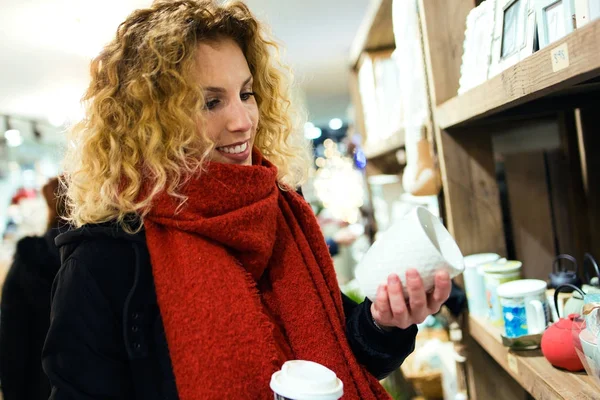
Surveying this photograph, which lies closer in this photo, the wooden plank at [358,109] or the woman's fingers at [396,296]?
the woman's fingers at [396,296]

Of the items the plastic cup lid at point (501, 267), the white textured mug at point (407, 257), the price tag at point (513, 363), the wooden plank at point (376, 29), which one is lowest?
the price tag at point (513, 363)

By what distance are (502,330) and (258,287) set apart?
0.59 m

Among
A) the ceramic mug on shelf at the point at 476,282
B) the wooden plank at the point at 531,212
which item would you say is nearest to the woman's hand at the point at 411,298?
the ceramic mug on shelf at the point at 476,282

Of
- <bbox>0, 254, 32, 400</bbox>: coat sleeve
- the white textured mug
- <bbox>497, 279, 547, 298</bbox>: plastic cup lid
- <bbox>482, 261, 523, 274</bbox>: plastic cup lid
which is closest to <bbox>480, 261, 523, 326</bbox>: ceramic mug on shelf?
<bbox>482, 261, 523, 274</bbox>: plastic cup lid

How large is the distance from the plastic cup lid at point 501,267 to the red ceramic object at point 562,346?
0.90 ft

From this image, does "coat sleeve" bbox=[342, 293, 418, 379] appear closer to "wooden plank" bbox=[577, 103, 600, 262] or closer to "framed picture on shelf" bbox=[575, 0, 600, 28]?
"framed picture on shelf" bbox=[575, 0, 600, 28]

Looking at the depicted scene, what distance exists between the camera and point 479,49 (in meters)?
1.29

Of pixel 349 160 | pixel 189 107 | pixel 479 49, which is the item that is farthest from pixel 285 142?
pixel 349 160

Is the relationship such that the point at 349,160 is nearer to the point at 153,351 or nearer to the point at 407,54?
the point at 407,54

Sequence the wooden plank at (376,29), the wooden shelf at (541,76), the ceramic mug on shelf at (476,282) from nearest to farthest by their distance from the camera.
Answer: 1. the wooden shelf at (541,76)
2. the ceramic mug on shelf at (476,282)
3. the wooden plank at (376,29)

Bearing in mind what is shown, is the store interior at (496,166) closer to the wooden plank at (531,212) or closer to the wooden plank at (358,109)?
the wooden plank at (531,212)

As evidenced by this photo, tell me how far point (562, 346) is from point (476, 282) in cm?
43

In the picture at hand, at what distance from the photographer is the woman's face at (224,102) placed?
0.96 meters

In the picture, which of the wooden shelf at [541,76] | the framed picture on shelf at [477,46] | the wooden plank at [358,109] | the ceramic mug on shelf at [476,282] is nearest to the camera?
the wooden shelf at [541,76]
